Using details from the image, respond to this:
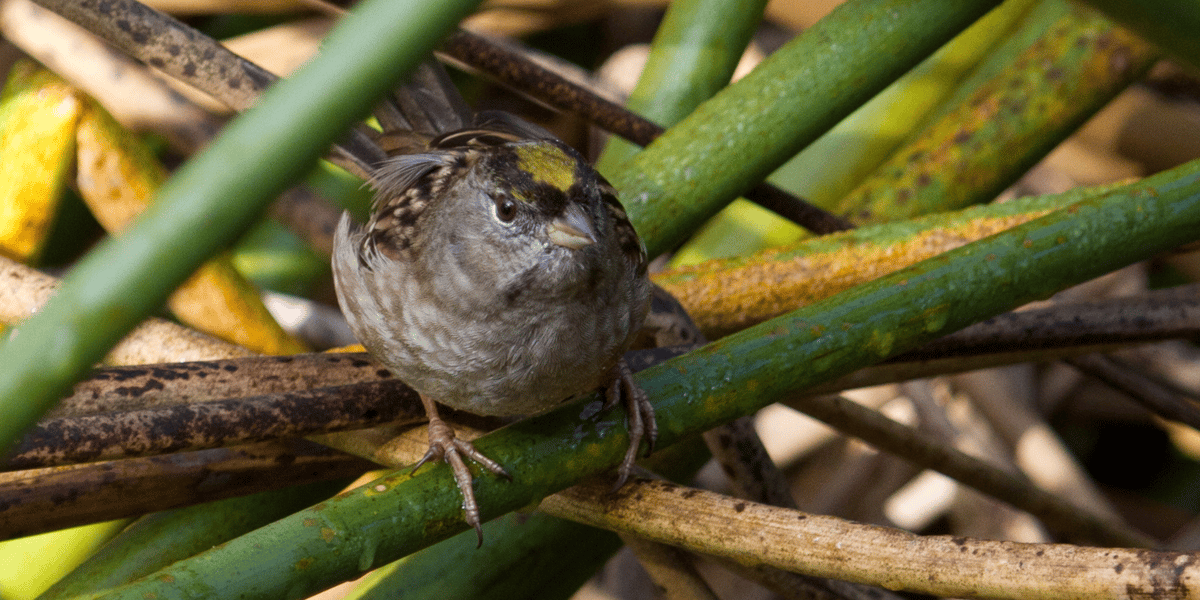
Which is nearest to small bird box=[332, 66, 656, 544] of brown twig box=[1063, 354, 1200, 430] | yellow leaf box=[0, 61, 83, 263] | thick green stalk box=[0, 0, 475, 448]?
thick green stalk box=[0, 0, 475, 448]

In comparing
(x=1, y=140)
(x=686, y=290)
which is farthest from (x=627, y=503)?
(x=1, y=140)

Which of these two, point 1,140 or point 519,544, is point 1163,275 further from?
point 1,140

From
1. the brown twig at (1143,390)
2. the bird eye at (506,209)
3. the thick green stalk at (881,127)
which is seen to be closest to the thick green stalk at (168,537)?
the bird eye at (506,209)

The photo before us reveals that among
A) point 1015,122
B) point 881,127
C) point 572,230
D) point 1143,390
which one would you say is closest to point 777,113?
point 572,230

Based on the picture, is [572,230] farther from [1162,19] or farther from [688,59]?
[688,59]

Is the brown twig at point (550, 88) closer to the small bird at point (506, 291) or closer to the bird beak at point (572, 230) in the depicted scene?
the small bird at point (506, 291)

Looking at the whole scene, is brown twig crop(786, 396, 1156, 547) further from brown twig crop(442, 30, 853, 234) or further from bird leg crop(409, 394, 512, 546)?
bird leg crop(409, 394, 512, 546)
